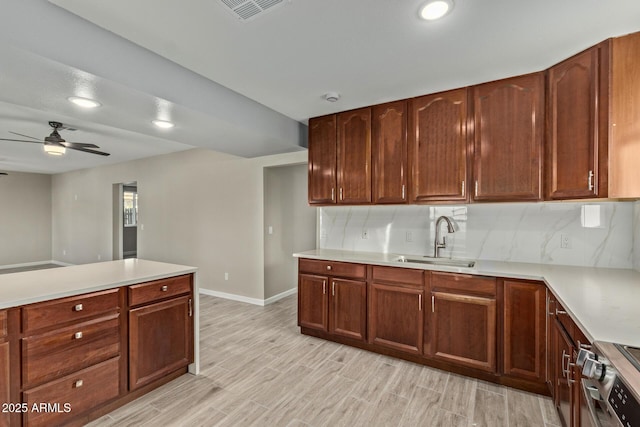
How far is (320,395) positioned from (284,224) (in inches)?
116

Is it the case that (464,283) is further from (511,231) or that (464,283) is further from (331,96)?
(331,96)

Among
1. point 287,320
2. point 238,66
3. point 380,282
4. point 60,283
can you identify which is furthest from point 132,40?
point 287,320

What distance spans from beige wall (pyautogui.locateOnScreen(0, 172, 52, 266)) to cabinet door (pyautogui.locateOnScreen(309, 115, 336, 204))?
8.65 meters

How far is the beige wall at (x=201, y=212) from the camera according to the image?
4.58m

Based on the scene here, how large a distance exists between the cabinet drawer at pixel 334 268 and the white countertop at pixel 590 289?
0.07 meters

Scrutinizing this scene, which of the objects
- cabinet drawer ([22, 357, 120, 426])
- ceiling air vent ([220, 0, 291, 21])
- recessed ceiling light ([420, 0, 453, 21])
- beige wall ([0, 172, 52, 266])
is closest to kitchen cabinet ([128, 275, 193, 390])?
cabinet drawer ([22, 357, 120, 426])

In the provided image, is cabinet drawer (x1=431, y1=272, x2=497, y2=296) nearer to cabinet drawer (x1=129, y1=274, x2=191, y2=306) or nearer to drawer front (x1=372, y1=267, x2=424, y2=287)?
drawer front (x1=372, y1=267, x2=424, y2=287)

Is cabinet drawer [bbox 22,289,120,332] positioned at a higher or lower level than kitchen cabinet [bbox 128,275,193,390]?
higher

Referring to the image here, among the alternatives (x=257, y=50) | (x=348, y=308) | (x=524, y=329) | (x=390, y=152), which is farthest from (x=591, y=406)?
(x=257, y=50)

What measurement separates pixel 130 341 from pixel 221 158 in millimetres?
3367

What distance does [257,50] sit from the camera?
201cm

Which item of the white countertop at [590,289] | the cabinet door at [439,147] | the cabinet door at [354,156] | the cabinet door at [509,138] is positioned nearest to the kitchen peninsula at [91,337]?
the white countertop at [590,289]

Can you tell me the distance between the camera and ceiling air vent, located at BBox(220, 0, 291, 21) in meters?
1.55

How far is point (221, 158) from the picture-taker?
16.2 feet
